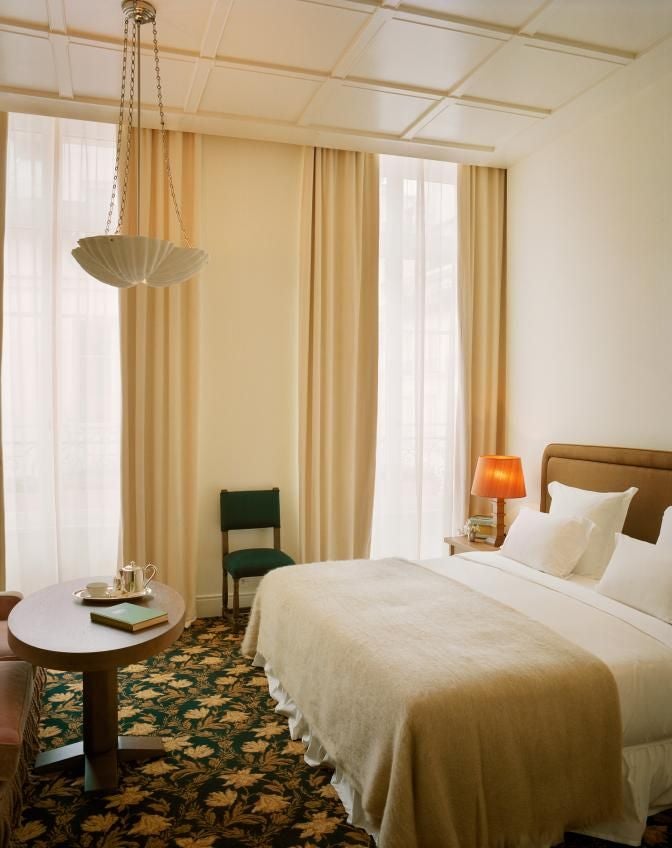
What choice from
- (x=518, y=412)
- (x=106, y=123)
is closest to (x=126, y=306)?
(x=106, y=123)

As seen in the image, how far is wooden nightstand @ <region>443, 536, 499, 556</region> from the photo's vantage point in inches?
175

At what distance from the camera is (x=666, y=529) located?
10.5 feet

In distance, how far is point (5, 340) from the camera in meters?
4.30

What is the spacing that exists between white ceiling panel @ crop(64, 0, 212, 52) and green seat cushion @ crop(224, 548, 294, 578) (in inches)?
118

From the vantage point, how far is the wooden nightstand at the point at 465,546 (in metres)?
4.44

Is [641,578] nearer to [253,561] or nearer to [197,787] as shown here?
[197,787]

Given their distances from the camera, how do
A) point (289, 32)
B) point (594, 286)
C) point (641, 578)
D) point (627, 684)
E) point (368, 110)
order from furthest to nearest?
point (594, 286), point (368, 110), point (289, 32), point (641, 578), point (627, 684)

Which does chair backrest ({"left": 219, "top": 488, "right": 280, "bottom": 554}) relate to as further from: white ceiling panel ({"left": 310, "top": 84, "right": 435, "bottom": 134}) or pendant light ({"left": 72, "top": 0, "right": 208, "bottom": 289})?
white ceiling panel ({"left": 310, "top": 84, "right": 435, "bottom": 134})

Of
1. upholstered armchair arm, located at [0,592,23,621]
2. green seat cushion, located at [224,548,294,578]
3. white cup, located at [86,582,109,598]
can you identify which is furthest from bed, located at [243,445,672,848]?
upholstered armchair arm, located at [0,592,23,621]

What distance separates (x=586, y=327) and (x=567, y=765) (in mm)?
2863

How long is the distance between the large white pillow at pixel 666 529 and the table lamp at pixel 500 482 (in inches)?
54.1

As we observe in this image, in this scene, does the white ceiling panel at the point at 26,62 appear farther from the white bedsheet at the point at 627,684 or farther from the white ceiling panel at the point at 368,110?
the white bedsheet at the point at 627,684

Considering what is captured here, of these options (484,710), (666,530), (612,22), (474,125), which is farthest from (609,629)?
(474,125)

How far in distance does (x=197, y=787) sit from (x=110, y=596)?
900 millimetres
